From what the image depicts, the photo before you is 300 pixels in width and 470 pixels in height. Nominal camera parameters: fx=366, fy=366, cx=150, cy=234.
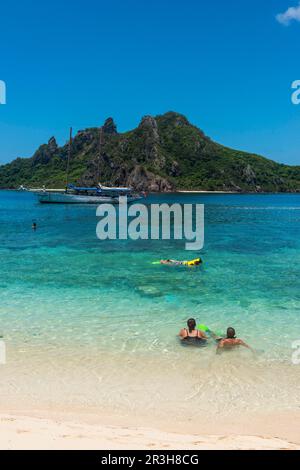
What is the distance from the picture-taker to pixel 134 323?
13656 mm

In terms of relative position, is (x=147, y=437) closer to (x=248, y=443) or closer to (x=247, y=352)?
(x=248, y=443)

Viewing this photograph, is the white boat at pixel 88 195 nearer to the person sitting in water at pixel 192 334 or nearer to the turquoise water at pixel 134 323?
the turquoise water at pixel 134 323

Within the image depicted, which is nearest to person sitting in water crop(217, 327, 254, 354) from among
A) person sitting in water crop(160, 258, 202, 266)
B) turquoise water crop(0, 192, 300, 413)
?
turquoise water crop(0, 192, 300, 413)

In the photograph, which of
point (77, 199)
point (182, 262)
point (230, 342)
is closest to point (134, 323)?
point (230, 342)

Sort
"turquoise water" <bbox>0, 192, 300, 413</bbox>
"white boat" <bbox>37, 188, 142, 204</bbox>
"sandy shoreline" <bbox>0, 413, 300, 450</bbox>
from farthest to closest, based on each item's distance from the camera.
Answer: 1. "white boat" <bbox>37, 188, 142, 204</bbox>
2. "turquoise water" <bbox>0, 192, 300, 413</bbox>
3. "sandy shoreline" <bbox>0, 413, 300, 450</bbox>

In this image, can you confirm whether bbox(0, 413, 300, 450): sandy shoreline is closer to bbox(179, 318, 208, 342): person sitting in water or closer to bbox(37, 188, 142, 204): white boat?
bbox(179, 318, 208, 342): person sitting in water

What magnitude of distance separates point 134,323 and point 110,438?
7.37m

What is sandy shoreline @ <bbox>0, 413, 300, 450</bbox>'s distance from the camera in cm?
594

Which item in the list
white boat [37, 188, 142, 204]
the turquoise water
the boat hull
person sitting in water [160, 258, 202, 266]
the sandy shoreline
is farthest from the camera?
white boat [37, 188, 142, 204]

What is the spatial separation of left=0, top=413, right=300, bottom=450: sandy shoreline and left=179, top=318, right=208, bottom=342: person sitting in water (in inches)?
190

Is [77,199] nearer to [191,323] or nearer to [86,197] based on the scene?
[86,197]

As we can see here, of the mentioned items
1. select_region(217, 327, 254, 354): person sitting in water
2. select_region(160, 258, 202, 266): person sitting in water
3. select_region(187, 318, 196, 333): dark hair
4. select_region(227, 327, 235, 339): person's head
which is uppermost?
select_region(160, 258, 202, 266): person sitting in water

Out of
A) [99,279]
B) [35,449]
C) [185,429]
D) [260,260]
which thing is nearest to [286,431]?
[185,429]
